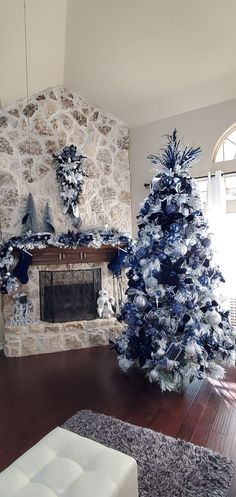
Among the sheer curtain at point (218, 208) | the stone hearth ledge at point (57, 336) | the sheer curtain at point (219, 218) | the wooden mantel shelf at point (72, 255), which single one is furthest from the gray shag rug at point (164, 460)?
the sheer curtain at point (218, 208)

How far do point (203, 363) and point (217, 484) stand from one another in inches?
42.8

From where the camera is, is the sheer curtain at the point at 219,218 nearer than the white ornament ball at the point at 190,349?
No

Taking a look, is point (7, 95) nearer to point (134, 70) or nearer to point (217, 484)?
point (134, 70)

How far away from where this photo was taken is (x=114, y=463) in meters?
1.33

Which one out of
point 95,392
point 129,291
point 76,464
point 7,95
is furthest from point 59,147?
point 76,464

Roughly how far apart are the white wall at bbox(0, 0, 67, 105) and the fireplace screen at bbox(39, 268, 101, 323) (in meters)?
2.36

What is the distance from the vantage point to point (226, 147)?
149 inches

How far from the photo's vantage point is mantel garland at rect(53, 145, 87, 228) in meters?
3.89

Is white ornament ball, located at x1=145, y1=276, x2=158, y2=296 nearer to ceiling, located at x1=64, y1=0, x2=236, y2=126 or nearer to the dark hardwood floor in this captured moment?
the dark hardwood floor

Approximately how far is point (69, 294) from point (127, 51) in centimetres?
301

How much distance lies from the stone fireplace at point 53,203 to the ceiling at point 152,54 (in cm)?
51

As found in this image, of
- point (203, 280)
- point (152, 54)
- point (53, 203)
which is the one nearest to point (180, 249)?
point (203, 280)

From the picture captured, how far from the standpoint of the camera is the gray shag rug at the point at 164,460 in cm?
167

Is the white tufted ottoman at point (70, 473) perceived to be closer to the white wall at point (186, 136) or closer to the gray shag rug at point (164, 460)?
the gray shag rug at point (164, 460)
